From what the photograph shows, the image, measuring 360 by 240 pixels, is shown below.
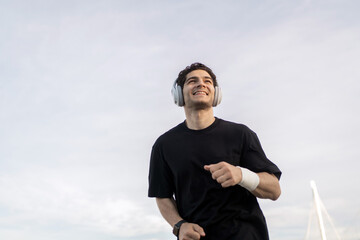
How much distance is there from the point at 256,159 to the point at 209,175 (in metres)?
0.36

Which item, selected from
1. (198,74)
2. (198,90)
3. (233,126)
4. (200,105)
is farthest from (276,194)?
(198,74)

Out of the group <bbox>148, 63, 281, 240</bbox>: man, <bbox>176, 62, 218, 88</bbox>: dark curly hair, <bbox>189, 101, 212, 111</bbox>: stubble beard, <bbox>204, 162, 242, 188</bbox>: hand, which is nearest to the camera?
<bbox>204, 162, 242, 188</bbox>: hand

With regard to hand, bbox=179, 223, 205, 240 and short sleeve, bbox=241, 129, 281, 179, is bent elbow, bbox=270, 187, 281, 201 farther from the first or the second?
hand, bbox=179, 223, 205, 240

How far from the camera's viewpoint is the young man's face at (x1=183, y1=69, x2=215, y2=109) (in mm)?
3133

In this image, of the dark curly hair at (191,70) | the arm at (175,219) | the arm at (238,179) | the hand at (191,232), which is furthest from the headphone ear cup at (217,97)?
the hand at (191,232)

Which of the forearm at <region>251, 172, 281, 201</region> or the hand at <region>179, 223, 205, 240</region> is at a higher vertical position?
the forearm at <region>251, 172, 281, 201</region>

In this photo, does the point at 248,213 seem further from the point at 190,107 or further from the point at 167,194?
the point at 190,107

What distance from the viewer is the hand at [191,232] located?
9.02 feet

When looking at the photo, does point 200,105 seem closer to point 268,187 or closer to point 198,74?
point 198,74

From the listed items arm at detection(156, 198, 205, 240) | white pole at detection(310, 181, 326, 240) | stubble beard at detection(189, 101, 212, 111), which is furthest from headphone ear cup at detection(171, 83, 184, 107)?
white pole at detection(310, 181, 326, 240)

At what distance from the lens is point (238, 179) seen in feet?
8.55

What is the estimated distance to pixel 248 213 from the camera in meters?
2.87

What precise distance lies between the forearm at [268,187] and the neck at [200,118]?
1.85 feet

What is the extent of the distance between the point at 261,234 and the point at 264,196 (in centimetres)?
26
